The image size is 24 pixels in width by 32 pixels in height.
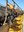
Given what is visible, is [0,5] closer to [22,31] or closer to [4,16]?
[4,16]

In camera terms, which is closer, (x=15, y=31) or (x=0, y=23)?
(x=0, y=23)

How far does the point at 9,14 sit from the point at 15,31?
256 millimetres

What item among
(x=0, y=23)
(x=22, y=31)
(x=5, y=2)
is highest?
(x=5, y=2)

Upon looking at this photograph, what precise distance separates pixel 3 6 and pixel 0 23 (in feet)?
0.70

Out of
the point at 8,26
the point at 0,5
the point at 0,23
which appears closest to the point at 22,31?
the point at 8,26

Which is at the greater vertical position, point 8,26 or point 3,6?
point 3,6

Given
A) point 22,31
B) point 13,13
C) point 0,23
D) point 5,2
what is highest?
point 5,2

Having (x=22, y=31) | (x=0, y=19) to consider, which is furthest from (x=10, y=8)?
(x=22, y=31)

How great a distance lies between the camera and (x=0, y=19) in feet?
2.95

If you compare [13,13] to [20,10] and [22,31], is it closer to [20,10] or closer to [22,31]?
[20,10]

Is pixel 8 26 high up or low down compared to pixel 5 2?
down

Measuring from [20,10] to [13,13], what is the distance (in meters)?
0.11

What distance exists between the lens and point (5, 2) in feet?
3.24

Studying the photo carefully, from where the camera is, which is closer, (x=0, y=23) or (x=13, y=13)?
(x=0, y=23)
